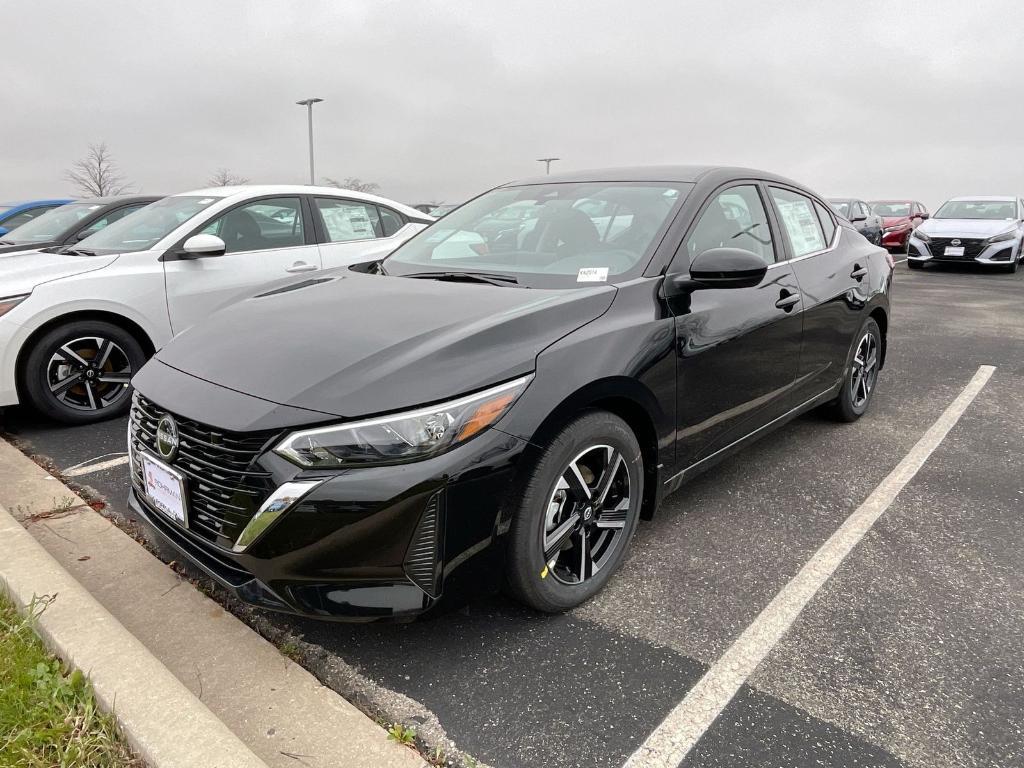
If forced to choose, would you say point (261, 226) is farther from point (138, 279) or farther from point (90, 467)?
point (90, 467)

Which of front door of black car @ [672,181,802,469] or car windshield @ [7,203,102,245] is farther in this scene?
car windshield @ [7,203,102,245]

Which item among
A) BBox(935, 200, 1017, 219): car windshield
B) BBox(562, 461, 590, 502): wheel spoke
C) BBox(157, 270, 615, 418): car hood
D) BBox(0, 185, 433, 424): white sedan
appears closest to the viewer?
BBox(157, 270, 615, 418): car hood

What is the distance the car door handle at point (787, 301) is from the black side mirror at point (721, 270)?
2.28 feet

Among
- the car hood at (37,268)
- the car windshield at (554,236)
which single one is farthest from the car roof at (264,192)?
the car windshield at (554,236)

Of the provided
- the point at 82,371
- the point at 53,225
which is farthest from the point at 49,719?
the point at 53,225

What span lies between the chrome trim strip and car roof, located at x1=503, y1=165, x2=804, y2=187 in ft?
7.12

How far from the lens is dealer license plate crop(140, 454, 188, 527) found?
223cm

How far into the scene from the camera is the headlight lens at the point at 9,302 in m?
4.37

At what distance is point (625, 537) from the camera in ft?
8.93

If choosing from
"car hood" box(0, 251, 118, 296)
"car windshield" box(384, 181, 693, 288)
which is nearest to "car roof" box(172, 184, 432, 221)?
"car hood" box(0, 251, 118, 296)

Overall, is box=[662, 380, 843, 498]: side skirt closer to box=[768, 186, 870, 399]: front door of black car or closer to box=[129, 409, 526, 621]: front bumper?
box=[768, 186, 870, 399]: front door of black car

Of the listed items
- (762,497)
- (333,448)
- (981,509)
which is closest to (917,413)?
(981,509)

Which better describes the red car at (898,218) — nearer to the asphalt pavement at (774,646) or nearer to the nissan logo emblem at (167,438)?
the asphalt pavement at (774,646)

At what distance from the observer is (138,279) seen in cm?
485
